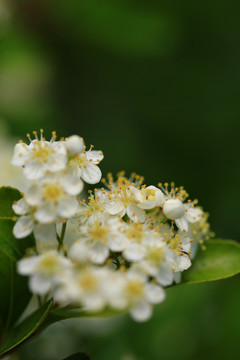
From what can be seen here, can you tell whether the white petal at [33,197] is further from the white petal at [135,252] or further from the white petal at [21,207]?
the white petal at [135,252]

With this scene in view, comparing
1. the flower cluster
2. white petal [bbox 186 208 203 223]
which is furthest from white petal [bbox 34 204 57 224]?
white petal [bbox 186 208 203 223]

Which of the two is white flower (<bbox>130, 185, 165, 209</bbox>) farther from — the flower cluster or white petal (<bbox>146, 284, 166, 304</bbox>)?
white petal (<bbox>146, 284, 166, 304</bbox>)

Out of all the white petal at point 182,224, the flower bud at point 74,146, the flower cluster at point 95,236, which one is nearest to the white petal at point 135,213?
the flower cluster at point 95,236

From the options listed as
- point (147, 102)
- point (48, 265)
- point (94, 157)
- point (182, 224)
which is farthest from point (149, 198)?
point (147, 102)

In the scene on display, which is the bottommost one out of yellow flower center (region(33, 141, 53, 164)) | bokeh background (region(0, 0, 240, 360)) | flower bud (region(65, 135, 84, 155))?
bokeh background (region(0, 0, 240, 360))

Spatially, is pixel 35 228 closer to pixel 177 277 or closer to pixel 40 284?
pixel 40 284

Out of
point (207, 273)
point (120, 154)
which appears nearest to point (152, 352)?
point (207, 273)

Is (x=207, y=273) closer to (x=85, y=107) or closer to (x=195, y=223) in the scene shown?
(x=195, y=223)
